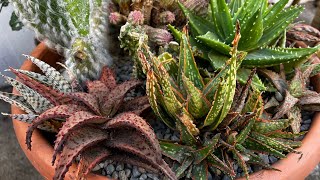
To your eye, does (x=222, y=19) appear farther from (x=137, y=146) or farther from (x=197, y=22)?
(x=137, y=146)

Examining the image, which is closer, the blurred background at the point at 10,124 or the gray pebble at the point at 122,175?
the gray pebble at the point at 122,175

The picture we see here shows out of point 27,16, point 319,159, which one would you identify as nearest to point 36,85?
point 27,16

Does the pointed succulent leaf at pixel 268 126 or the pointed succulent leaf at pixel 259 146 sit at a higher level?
the pointed succulent leaf at pixel 268 126

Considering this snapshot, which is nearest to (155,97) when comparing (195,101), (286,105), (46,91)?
(195,101)

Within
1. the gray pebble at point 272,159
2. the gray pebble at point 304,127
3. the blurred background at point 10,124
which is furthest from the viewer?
the blurred background at point 10,124

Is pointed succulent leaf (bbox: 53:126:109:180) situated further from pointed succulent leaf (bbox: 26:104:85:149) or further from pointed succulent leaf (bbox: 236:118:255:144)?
pointed succulent leaf (bbox: 236:118:255:144)

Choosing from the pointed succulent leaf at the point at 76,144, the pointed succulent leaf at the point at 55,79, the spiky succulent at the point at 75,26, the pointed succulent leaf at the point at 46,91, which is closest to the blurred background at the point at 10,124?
the spiky succulent at the point at 75,26

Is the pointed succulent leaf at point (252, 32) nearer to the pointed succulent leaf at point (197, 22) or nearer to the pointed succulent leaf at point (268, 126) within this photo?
the pointed succulent leaf at point (197, 22)
